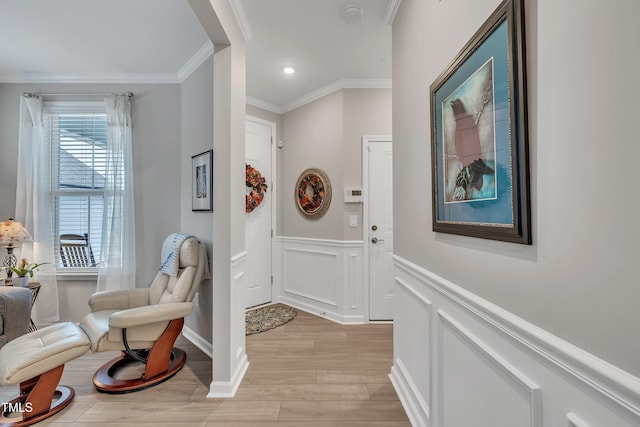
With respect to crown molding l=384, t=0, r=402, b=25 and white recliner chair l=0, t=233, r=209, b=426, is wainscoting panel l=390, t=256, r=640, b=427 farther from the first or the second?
crown molding l=384, t=0, r=402, b=25

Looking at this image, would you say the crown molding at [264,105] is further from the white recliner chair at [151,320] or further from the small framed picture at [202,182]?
the white recliner chair at [151,320]

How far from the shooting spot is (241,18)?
216 centimetres

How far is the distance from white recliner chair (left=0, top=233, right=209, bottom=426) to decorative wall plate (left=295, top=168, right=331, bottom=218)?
60.1 inches

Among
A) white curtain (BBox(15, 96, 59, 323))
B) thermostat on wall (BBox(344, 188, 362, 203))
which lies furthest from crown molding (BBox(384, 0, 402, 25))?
white curtain (BBox(15, 96, 59, 323))

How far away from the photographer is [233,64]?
2.04 meters

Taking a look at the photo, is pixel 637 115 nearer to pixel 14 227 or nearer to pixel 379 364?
pixel 379 364

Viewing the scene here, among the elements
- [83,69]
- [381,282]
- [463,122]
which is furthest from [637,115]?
[83,69]

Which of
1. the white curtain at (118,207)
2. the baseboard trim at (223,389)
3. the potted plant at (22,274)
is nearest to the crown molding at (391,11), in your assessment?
the white curtain at (118,207)

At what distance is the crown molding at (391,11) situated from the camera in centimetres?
200

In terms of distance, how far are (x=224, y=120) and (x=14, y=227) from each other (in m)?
2.45

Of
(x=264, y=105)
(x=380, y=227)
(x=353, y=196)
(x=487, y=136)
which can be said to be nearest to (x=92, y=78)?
(x=264, y=105)

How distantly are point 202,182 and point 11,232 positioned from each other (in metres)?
1.86

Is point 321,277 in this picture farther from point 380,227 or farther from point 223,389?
point 223,389

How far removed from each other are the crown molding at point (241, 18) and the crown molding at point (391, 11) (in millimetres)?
1061
